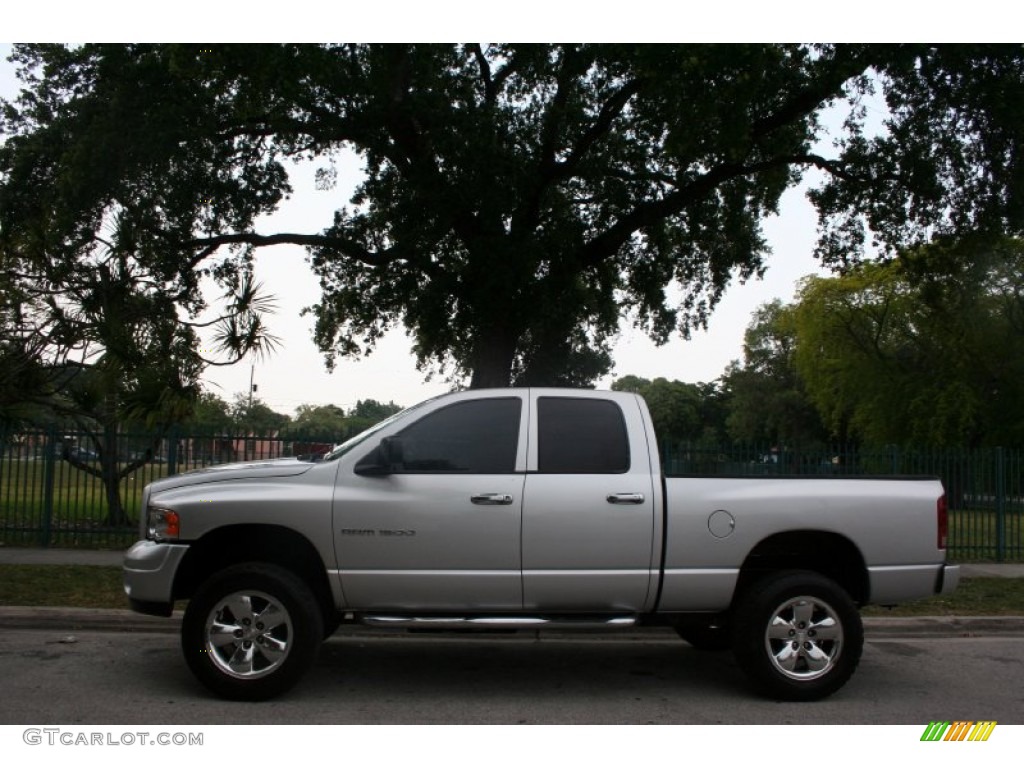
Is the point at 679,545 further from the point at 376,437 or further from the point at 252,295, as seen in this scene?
the point at 252,295

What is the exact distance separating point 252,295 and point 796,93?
406 inches

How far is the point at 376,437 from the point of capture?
6.58m

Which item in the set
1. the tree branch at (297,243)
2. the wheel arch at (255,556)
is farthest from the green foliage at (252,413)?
the wheel arch at (255,556)

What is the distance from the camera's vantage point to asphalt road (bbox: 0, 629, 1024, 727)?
6.04 meters

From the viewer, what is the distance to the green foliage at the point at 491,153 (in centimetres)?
1567

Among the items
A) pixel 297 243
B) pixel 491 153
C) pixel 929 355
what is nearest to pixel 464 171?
pixel 491 153

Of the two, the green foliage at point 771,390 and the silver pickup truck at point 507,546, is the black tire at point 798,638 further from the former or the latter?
the green foliage at point 771,390

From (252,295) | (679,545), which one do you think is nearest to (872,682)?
(679,545)

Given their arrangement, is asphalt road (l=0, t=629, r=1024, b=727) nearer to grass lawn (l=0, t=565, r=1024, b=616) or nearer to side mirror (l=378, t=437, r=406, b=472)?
grass lawn (l=0, t=565, r=1024, b=616)

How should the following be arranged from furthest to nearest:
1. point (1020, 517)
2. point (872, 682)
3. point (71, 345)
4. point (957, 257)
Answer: point (957, 257)
point (1020, 517)
point (71, 345)
point (872, 682)

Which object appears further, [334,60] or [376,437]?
[334,60]

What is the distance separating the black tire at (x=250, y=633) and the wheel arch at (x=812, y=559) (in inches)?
113

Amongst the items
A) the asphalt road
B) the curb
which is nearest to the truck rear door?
the asphalt road

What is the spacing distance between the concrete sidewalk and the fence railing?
0.58 meters
